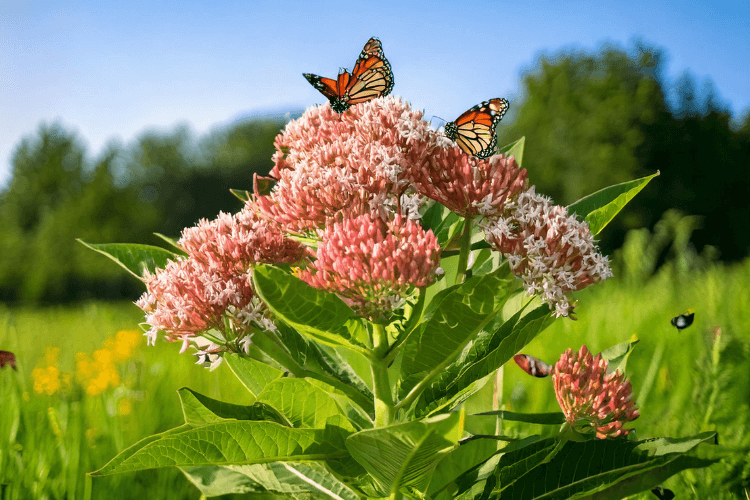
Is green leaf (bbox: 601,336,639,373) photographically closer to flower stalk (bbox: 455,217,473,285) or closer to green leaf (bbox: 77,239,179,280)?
flower stalk (bbox: 455,217,473,285)

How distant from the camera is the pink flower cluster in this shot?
4.79 feet

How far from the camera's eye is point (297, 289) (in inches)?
46.4

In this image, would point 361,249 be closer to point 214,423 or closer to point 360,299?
point 360,299

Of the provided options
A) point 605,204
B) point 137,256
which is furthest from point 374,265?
point 137,256

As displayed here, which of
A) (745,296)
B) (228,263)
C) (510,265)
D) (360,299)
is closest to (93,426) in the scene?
(228,263)

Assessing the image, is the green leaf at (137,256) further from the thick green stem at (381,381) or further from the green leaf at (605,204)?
the green leaf at (605,204)

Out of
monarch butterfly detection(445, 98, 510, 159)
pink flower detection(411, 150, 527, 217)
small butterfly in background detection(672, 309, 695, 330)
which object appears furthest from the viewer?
small butterfly in background detection(672, 309, 695, 330)

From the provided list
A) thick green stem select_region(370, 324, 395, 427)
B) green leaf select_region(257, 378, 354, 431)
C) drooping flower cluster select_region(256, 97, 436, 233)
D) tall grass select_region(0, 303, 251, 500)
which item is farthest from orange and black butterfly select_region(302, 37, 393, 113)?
tall grass select_region(0, 303, 251, 500)

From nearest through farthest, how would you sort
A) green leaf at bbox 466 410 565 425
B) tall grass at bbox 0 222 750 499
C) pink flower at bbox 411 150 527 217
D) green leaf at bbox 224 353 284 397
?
pink flower at bbox 411 150 527 217 → green leaf at bbox 466 410 565 425 → green leaf at bbox 224 353 284 397 → tall grass at bbox 0 222 750 499

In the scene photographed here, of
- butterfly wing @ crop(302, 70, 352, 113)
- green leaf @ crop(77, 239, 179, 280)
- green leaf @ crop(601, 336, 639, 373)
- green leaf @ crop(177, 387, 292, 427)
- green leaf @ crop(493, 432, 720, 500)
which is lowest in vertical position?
green leaf @ crop(493, 432, 720, 500)

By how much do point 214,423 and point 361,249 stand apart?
51 centimetres

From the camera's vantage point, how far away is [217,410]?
1.39 meters

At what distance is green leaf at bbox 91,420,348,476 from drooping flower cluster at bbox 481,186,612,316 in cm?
66

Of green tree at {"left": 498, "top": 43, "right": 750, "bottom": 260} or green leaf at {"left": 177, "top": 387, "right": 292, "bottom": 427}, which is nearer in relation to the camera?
green leaf at {"left": 177, "top": 387, "right": 292, "bottom": 427}
